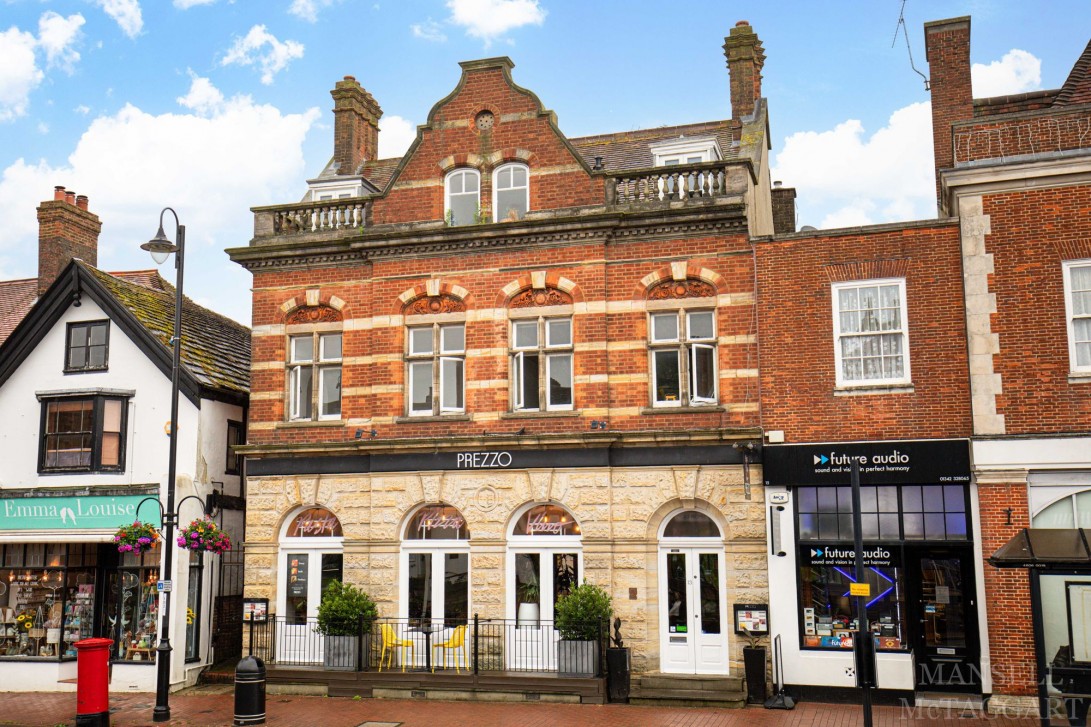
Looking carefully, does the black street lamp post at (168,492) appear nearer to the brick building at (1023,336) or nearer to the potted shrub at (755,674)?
the potted shrub at (755,674)

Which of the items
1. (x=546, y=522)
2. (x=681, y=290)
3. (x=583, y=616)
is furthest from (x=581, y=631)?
(x=681, y=290)

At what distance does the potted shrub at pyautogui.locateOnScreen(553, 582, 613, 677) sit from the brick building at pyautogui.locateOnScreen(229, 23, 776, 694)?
80cm

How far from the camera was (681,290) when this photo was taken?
19.7 metres

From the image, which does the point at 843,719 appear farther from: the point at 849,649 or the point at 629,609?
the point at 629,609

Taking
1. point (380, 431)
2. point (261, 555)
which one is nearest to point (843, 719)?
point (380, 431)

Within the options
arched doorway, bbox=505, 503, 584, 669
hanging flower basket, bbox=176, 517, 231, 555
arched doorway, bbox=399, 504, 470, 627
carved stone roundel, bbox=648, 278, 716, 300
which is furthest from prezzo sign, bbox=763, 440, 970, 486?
hanging flower basket, bbox=176, 517, 231, 555

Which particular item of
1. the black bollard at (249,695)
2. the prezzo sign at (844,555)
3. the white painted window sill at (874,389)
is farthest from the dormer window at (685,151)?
the black bollard at (249,695)

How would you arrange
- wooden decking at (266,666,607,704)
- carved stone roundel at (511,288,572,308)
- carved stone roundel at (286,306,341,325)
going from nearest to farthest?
wooden decking at (266,666,607,704) → carved stone roundel at (511,288,572,308) → carved stone roundel at (286,306,341,325)

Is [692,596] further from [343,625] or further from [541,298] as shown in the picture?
[343,625]

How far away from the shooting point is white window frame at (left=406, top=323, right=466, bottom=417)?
2064 centimetres

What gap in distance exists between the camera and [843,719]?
16.1 meters

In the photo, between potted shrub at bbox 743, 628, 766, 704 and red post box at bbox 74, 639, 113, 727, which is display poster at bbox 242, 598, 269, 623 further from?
potted shrub at bbox 743, 628, 766, 704

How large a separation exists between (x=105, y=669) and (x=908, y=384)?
14599 millimetres

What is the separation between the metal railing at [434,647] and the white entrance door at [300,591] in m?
0.11
